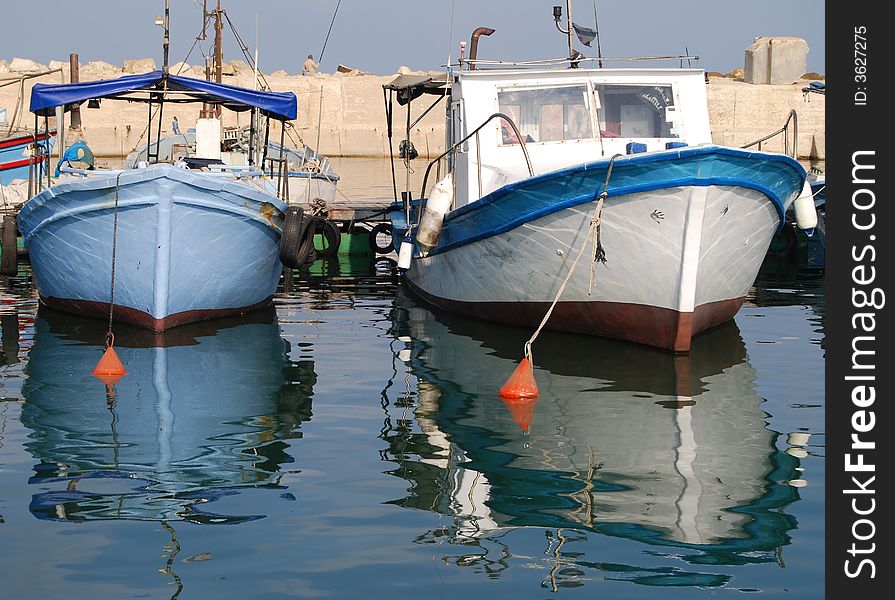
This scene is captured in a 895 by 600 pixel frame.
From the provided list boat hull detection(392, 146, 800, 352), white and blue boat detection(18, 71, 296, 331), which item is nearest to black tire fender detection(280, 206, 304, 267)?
white and blue boat detection(18, 71, 296, 331)

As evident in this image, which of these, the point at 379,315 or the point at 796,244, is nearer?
the point at 379,315

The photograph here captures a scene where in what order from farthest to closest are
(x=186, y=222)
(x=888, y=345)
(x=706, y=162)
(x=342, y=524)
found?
1. (x=186, y=222)
2. (x=706, y=162)
3. (x=888, y=345)
4. (x=342, y=524)

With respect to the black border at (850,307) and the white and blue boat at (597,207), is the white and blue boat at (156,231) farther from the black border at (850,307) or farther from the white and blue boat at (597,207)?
the black border at (850,307)

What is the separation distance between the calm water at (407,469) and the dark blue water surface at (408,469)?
2 cm

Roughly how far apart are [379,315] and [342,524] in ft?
28.8

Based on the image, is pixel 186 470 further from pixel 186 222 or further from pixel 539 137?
pixel 539 137

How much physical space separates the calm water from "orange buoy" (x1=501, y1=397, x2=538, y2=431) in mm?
33

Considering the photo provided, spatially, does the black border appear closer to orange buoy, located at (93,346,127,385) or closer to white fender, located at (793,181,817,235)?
white fender, located at (793,181,817,235)

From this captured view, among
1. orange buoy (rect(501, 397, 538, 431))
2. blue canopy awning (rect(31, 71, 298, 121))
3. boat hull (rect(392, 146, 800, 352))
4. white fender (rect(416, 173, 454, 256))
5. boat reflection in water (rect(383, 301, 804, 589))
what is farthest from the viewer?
blue canopy awning (rect(31, 71, 298, 121))

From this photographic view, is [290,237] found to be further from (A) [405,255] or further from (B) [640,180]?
(B) [640,180]

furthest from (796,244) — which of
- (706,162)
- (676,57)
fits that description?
(706,162)

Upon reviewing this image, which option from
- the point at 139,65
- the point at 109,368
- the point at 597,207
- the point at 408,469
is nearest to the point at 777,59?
the point at 139,65

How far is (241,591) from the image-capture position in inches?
201

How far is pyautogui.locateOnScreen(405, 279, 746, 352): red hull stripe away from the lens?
1110 cm
